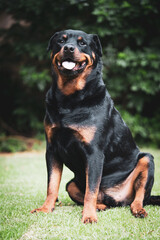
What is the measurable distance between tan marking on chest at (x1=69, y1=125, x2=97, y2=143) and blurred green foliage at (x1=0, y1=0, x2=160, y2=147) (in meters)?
5.75

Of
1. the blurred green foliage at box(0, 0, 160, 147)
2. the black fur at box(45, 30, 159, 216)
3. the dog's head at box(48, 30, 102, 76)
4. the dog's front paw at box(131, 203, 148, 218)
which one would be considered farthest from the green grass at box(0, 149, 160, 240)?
the blurred green foliage at box(0, 0, 160, 147)

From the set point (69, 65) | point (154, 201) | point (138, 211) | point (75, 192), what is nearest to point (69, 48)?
point (69, 65)

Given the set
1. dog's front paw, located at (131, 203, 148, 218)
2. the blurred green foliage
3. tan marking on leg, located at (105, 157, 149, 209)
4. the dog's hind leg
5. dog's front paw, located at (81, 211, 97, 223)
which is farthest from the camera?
the blurred green foliage

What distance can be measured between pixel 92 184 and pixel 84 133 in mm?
507

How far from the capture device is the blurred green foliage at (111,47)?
8126 mm

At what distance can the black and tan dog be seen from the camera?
2.75 metres

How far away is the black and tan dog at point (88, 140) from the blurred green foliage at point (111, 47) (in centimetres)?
522

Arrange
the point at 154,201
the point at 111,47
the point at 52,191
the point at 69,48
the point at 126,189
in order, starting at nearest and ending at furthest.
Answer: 1. the point at 69,48
2. the point at 52,191
3. the point at 126,189
4. the point at 154,201
5. the point at 111,47

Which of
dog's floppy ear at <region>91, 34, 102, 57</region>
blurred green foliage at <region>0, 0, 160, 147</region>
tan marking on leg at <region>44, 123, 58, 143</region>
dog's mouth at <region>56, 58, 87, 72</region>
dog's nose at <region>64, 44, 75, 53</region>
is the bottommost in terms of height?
blurred green foliage at <region>0, 0, 160, 147</region>

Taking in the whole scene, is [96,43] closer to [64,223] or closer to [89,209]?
[89,209]

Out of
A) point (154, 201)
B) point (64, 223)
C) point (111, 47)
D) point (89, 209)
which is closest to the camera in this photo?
point (64, 223)

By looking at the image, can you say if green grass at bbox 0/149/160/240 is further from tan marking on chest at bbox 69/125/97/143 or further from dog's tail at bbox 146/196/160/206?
tan marking on chest at bbox 69/125/97/143

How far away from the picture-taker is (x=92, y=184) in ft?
8.75

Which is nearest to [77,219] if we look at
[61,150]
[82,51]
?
[61,150]
